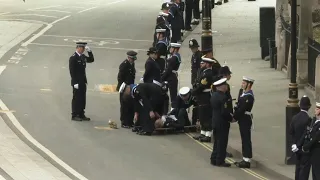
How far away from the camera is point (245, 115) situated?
19.2m

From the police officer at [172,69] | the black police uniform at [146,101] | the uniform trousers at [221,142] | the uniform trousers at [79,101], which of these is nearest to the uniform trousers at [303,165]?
the uniform trousers at [221,142]

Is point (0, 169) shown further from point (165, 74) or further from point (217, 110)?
point (165, 74)

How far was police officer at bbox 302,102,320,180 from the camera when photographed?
16734 millimetres

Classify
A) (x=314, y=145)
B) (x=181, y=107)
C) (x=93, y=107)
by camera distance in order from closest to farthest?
1. (x=314, y=145)
2. (x=181, y=107)
3. (x=93, y=107)

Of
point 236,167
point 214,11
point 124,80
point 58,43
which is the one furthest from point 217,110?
point 214,11

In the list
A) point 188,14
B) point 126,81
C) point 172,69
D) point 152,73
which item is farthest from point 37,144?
point 188,14

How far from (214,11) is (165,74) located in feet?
80.8

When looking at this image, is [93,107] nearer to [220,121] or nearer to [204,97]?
[204,97]

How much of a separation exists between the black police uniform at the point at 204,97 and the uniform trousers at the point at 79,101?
10.4 feet

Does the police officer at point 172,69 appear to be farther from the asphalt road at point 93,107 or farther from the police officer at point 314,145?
the police officer at point 314,145

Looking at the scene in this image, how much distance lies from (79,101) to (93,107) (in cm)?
194

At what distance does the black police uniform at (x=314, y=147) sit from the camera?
16750 millimetres

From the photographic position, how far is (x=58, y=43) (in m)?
36.3

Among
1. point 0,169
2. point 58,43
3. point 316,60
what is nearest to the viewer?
point 0,169
